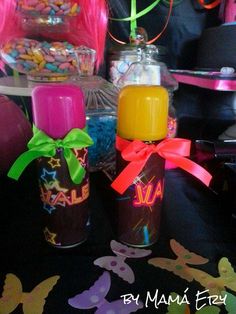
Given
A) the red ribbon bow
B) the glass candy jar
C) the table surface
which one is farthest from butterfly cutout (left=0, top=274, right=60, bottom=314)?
the glass candy jar

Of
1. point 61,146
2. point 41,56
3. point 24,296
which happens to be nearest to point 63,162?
point 61,146

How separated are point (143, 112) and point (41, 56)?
33 cm

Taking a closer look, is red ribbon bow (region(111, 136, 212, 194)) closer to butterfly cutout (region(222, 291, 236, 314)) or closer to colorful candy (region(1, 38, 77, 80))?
butterfly cutout (region(222, 291, 236, 314))

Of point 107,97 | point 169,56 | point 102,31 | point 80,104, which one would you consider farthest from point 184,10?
point 80,104

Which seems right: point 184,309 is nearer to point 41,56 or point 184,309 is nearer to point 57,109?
point 57,109

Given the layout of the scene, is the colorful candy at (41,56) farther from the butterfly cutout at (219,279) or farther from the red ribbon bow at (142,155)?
the butterfly cutout at (219,279)

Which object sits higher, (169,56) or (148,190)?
(169,56)

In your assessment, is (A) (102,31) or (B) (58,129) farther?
(A) (102,31)

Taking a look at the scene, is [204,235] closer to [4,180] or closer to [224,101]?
[4,180]

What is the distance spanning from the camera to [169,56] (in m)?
0.74

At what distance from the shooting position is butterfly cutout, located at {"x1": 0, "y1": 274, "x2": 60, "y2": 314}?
24cm

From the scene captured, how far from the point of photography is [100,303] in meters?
0.25

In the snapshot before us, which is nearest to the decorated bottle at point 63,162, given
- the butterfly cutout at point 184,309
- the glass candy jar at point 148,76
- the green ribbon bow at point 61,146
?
the green ribbon bow at point 61,146

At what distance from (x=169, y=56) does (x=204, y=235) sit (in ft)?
1.70
